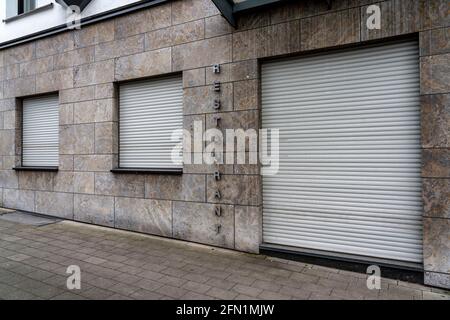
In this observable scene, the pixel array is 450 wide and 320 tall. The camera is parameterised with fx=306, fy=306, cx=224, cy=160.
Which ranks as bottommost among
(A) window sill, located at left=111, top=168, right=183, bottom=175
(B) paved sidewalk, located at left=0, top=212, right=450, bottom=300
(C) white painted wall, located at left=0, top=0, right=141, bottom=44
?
(B) paved sidewalk, located at left=0, top=212, right=450, bottom=300

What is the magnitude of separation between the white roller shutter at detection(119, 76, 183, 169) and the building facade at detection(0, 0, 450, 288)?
0.09ft

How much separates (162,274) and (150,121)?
134 inches

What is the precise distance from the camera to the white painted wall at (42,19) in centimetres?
714

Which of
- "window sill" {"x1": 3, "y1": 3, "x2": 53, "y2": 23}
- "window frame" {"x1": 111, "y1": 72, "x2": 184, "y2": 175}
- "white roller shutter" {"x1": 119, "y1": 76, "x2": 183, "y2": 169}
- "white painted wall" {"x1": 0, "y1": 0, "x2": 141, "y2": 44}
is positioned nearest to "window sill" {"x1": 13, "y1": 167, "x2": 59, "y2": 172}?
"window frame" {"x1": 111, "y1": 72, "x2": 184, "y2": 175}

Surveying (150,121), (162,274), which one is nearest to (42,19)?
(150,121)

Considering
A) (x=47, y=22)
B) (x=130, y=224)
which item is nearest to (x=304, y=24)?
(x=130, y=224)

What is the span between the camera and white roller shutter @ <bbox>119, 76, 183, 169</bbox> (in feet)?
21.0

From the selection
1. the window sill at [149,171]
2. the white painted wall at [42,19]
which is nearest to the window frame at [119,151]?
the window sill at [149,171]

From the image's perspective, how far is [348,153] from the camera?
4934 mm

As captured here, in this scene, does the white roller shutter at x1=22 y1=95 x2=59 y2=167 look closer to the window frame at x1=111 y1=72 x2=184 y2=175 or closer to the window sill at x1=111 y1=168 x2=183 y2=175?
the window frame at x1=111 y1=72 x2=184 y2=175

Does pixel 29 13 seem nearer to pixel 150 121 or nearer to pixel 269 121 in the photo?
pixel 150 121

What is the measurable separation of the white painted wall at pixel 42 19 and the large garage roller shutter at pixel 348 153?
14.3 ft

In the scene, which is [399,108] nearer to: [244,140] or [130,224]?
[244,140]

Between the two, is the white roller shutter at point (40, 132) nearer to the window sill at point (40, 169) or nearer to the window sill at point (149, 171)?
the window sill at point (40, 169)
